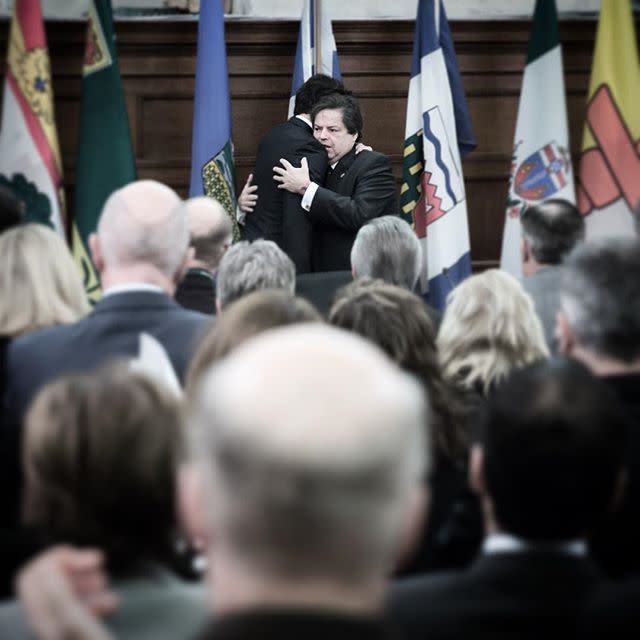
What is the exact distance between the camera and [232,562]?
3.37ft

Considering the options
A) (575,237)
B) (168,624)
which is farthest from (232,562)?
(575,237)

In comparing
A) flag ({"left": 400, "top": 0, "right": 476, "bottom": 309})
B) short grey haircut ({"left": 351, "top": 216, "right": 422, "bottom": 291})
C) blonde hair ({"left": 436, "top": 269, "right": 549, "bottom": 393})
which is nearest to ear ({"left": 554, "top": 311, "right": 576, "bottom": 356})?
blonde hair ({"left": 436, "top": 269, "right": 549, "bottom": 393})

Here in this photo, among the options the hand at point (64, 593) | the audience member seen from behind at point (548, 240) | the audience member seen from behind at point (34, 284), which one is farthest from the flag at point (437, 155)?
the hand at point (64, 593)

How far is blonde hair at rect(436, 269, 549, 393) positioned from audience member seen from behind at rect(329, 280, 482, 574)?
235mm

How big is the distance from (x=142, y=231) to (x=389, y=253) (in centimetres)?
128

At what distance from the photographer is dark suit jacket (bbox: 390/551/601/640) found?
1.34 m

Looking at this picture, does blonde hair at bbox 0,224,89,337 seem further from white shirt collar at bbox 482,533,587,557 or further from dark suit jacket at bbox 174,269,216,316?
white shirt collar at bbox 482,533,587,557

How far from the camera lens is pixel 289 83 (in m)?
6.18

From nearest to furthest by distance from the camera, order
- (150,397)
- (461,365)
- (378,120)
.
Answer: (150,397)
(461,365)
(378,120)

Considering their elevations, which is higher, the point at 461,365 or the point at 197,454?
the point at 197,454

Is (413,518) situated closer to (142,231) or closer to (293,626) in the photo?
(293,626)

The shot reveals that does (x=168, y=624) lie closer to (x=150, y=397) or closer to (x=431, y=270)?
(x=150, y=397)

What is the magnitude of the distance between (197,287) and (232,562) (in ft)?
8.13

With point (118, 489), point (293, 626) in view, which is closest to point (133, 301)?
point (118, 489)
